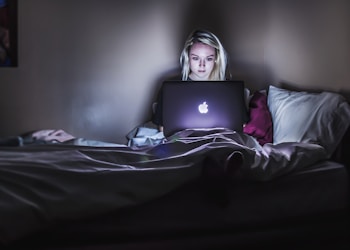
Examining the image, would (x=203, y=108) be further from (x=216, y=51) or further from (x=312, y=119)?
(x=216, y=51)

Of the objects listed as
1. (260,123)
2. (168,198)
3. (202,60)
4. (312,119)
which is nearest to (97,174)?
(168,198)

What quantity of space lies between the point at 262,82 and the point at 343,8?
35.8 inches

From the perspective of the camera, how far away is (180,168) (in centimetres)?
117

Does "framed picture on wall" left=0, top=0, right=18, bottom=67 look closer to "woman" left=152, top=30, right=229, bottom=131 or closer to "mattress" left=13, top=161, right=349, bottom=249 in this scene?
"woman" left=152, top=30, right=229, bottom=131

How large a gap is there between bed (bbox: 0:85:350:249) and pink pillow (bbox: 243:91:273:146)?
1.69 feet

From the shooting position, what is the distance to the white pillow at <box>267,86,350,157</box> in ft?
5.18

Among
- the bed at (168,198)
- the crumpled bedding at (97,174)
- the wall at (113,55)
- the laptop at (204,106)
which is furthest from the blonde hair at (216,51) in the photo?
the crumpled bedding at (97,174)

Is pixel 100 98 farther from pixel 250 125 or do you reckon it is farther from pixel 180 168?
pixel 180 168

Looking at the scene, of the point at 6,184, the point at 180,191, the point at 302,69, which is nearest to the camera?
the point at 6,184

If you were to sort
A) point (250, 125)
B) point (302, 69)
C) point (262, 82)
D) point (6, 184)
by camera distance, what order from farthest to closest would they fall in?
point (262, 82) → point (302, 69) → point (250, 125) → point (6, 184)

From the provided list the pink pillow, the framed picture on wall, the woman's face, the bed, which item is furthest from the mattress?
the framed picture on wall

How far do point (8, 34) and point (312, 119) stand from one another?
185 cm

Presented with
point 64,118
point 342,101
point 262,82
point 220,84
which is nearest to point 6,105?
point 64,118

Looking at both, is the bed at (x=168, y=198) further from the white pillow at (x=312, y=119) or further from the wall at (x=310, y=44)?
the wall at (x=310, y=44)
